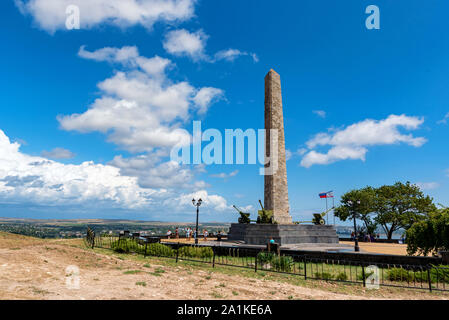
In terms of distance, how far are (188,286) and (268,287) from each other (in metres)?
2.63

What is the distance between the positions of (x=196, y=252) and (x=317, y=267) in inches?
271

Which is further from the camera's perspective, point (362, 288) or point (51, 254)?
point (51, 254)

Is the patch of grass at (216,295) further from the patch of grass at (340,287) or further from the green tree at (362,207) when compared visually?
the green tree at (362,207)

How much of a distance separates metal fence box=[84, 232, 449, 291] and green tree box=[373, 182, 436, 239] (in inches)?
1158

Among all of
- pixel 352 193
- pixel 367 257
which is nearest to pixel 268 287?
pixel 367 257

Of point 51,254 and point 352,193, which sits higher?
point 352,193

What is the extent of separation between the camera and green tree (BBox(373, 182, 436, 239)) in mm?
39562

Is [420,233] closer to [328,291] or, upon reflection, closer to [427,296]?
[427,296]

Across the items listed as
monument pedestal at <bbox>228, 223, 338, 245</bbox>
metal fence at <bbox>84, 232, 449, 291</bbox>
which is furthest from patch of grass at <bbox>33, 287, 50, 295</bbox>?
monument pedestal at <bbox>228, 223, 338, 245</bbox>

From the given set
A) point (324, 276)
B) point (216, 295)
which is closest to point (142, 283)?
point (216, 295)

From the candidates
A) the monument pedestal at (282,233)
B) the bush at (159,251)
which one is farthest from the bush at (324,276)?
the monument pedestal at (282,233)

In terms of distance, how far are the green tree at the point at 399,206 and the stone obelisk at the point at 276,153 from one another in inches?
793
